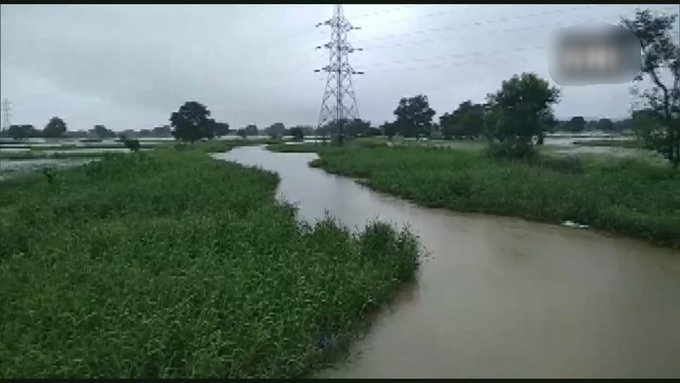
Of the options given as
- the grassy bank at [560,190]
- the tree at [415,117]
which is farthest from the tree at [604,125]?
the grassy bank at [560,190]

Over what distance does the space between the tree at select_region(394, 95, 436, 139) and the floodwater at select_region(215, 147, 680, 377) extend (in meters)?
44.8

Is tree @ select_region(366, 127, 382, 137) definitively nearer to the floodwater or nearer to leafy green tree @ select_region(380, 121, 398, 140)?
leafy green tree @ select_region(380, 121, 398, 140)

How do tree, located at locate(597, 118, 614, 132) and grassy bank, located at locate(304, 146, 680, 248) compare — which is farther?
tree, located at locate(597, 118, 614, 132)

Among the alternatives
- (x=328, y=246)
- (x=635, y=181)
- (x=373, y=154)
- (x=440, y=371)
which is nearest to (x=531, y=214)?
(x=635, y=181)

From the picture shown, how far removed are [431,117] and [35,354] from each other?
2109 inches

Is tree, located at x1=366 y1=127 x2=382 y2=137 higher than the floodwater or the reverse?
higher

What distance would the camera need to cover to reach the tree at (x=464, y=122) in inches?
1659

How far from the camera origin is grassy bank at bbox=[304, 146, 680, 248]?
415 inches

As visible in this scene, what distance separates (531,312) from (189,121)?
50.2 m

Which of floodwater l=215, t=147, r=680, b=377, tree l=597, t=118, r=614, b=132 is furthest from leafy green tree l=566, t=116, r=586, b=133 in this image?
floodwater l=215, t=147, r=680, b=377

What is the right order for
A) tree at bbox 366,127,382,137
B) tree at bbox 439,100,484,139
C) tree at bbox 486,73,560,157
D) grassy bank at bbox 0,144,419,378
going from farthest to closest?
tree at bbox 366,127,382,137
tree at bbox 439,100,484,139
tree at bbox 486,73,560,157
grassy bank at bbox 0,144,419,378

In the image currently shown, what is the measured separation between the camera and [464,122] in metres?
44.3

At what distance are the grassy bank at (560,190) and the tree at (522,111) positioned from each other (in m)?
1.68

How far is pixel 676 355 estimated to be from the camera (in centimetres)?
493
